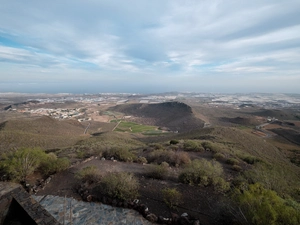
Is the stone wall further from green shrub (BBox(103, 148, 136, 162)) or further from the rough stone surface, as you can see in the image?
green shrub (BBox(103, 148, 136, 162))

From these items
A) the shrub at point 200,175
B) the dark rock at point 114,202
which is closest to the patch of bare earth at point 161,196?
the shrub at point 200,175

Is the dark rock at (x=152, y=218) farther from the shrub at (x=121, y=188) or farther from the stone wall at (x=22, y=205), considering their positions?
the stone wall at (x=22, y=205)

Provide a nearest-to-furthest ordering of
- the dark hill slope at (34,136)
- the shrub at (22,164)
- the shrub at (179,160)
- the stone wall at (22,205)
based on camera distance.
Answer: the stone wall at (22,205)
the shrub at (22,164)
the shrub at (179,160)
the dark hill slope at (34,136)

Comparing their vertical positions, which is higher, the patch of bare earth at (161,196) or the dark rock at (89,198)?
the dark rock at (89,198)

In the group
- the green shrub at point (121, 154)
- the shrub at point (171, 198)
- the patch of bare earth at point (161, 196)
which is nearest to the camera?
the patch of bare earth at point (161, 196)

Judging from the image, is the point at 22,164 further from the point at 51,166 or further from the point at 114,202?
the point at 114,202

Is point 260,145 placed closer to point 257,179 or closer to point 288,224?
point 257,179
